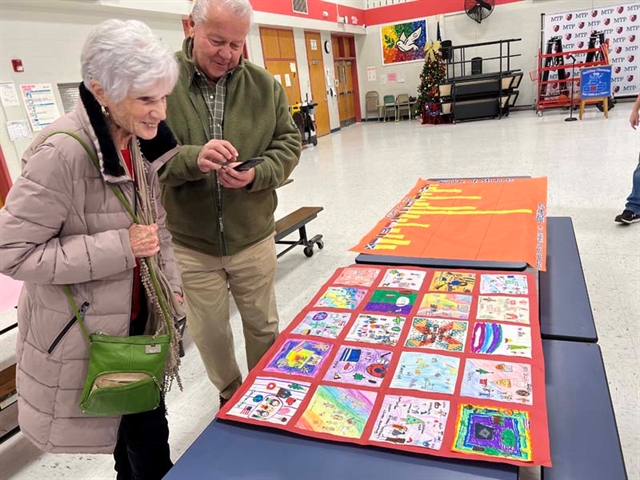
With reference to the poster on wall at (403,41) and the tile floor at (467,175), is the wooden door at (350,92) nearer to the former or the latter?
the poster on wall at (403,41)

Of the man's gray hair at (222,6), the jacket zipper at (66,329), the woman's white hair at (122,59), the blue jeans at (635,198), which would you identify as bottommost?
the blue jeans at (635,198)

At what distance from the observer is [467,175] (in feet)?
19.5

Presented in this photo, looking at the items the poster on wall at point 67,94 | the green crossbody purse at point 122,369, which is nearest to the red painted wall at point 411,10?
the poster on wall at point 67,94

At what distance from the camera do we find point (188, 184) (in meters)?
1.78

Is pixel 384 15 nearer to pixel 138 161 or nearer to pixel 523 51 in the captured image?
pixel 523 51

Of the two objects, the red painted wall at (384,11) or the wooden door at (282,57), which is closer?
the wooden door at (282,57)

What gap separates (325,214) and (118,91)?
4.13m

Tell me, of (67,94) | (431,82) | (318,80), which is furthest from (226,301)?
(431,82)

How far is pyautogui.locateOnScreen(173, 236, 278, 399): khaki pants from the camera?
1874mm

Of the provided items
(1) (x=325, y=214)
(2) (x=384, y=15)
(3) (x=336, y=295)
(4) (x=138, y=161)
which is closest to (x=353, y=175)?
(1) (x=325, y=214)

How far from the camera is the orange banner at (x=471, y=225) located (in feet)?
7.46

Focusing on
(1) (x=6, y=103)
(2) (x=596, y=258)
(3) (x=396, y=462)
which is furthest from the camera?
(1) (x=6, y=103)

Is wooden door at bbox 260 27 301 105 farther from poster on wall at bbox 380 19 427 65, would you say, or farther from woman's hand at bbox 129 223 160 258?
woman's hand at bbox 129 223 160 258

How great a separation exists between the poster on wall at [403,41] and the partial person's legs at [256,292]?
13.2 meters
